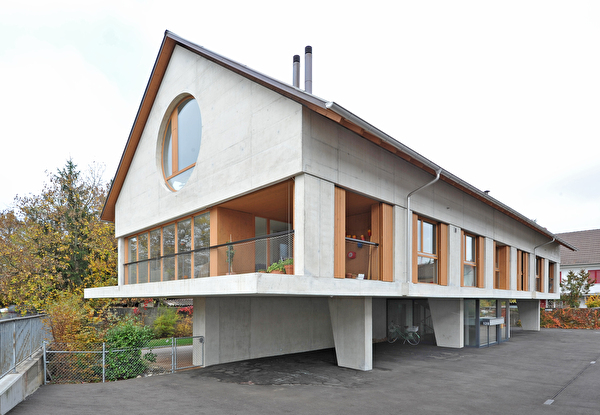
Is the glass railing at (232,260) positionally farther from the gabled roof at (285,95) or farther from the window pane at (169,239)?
the gabled roof at (285,95)

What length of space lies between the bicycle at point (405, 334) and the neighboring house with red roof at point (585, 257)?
3255cm

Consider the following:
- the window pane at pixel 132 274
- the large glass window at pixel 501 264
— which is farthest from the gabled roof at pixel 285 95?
the window pane at pixel 132 274

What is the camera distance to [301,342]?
16062 mm

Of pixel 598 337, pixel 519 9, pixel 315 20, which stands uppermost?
pixel 315 20

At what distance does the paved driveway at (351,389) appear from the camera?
818 cm

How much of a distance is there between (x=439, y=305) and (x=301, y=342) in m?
5.78

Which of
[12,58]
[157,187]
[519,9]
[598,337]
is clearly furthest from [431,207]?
[12,58]

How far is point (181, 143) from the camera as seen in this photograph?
14594 millimetres

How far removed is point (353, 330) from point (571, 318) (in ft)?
84.7

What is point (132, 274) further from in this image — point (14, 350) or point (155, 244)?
point (14, 350)

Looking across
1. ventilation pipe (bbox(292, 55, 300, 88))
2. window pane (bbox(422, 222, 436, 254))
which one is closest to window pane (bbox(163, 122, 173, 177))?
ventilation pipe (bbox(292, 55, 300, 88))

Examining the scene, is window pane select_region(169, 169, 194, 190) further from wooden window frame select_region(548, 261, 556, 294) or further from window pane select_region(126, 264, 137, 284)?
wooden window frame select_region(548, 261, 556, 294)

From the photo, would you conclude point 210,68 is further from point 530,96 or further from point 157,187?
point 530,96

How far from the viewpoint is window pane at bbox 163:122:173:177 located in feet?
49.4
